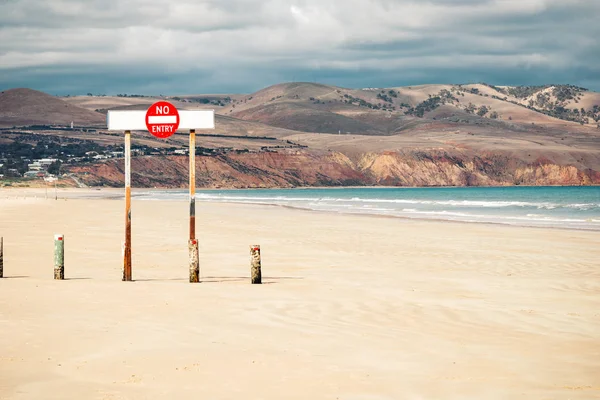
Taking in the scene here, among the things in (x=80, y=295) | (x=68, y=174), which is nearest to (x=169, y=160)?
(x=68, y=174)

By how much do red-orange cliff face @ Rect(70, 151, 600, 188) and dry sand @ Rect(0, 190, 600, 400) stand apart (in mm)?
122465

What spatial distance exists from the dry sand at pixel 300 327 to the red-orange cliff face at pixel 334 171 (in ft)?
402

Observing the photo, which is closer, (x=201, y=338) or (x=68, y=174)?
(x=201, y=338)

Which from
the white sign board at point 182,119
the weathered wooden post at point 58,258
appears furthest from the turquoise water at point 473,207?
the weathered wooden post at point 58,258

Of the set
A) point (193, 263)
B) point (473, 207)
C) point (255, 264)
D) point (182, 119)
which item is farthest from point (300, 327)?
point (473, 207)

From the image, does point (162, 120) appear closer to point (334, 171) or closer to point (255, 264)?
point (255, 264)

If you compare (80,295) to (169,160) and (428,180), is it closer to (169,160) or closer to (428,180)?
(169,160)

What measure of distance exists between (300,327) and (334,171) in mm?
170076

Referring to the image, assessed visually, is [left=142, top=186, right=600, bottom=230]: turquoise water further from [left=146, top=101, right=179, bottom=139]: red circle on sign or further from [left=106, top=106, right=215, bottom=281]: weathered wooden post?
[left=146, top=101, right=179, bottom=139]: red circle on sign

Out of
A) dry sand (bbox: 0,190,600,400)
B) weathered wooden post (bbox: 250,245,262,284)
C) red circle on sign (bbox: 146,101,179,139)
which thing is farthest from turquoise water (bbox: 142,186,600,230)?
red circle on sign (bbox: 146,101,179,139)

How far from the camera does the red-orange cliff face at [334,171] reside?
15238 centimetres

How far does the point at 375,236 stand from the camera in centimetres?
3225

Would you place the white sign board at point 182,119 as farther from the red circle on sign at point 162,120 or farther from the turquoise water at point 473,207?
the turquoise water at point 473,207

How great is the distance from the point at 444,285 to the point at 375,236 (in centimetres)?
1522
